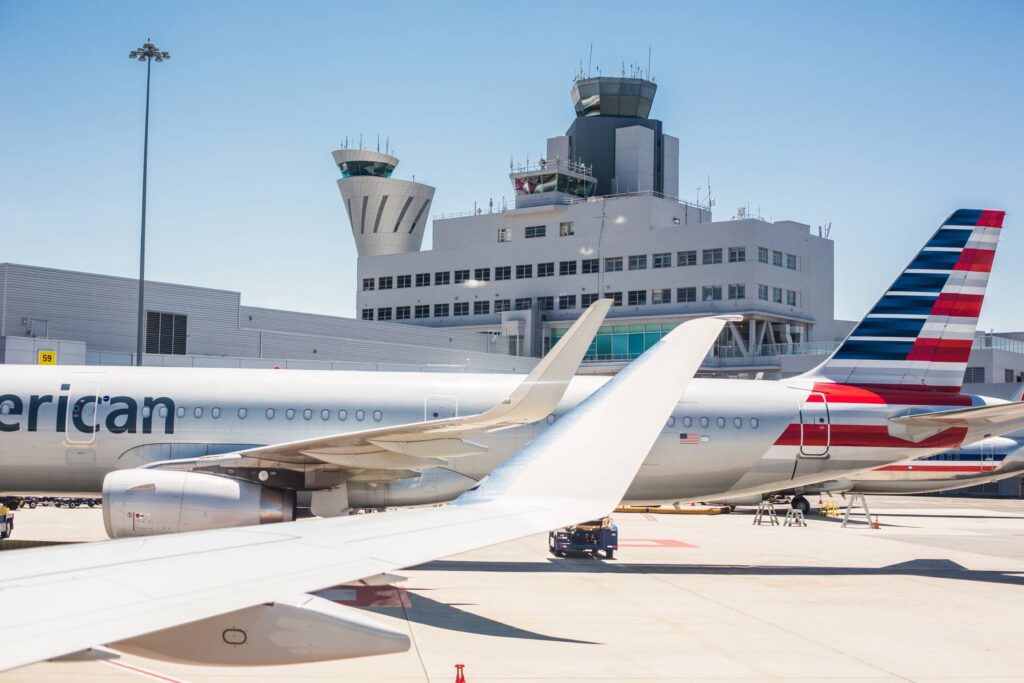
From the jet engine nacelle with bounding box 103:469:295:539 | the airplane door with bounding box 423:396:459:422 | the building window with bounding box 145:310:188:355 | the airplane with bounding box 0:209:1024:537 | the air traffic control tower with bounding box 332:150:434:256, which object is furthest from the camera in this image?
the air traffic control tower with bounding box 332:150:434:256

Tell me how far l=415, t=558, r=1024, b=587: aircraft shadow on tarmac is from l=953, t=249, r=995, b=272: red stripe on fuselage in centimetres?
734

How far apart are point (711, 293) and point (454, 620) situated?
60769 millimetres

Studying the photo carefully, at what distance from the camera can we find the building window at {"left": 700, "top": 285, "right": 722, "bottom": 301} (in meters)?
72.1

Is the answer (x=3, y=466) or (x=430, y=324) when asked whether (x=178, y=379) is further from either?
(x=430, y=324)

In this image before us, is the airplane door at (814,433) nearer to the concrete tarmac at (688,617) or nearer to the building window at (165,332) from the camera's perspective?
the concrete tarmac at (688,617)

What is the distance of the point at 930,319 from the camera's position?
23.5 meters

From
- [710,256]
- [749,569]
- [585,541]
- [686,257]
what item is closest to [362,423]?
[585,541]

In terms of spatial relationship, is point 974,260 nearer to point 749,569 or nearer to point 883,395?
point 883,395

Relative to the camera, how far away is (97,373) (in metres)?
19.7

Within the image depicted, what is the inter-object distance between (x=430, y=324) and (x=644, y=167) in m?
25.6

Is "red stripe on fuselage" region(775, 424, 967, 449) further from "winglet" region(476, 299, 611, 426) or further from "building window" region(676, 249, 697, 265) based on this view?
"building window" region(676, 249, 697, 265)

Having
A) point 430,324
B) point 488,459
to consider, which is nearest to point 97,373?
point 488,459

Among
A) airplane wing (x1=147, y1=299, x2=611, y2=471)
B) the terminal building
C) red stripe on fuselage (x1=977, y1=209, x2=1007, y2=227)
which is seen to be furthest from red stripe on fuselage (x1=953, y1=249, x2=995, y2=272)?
the terminal building

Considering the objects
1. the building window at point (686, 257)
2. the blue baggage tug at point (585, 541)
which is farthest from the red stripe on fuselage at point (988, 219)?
the building window at point (686, 257)
